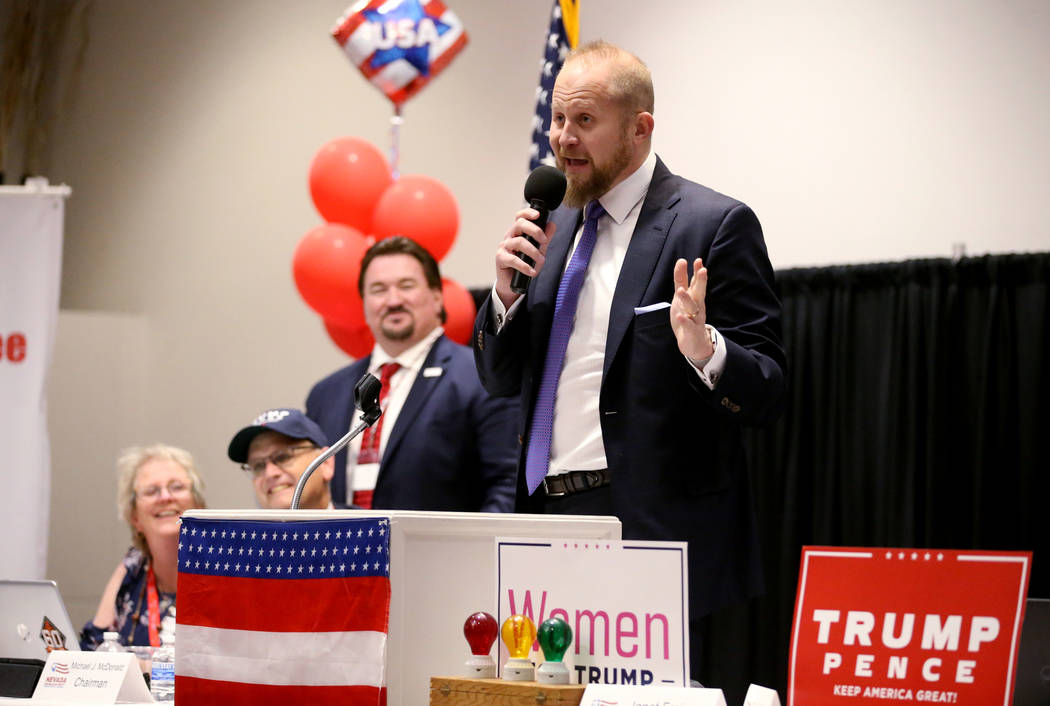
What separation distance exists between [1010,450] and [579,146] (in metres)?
2.03

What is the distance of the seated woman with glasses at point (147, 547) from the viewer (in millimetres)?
2936

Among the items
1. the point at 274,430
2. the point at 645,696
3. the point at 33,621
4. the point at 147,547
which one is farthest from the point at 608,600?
the point at 147,547

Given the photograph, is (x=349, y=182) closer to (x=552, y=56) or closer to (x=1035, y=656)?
(x=552, y=56)

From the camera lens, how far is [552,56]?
344 cm

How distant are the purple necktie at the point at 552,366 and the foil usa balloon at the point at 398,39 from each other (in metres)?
1.98

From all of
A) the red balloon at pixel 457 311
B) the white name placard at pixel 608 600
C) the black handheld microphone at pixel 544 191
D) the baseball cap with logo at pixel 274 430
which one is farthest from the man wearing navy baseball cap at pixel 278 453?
the white name placard at pixel 608 600

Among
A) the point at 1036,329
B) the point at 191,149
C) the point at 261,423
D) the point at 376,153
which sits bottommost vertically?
the point at 261,423

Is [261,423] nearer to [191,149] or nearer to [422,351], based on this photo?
[422,351]

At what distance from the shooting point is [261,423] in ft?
8.85

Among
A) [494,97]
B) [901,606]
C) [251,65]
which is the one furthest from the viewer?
[251,65]

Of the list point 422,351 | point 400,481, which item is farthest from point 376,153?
point 400,481

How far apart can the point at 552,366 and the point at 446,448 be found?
1.12m

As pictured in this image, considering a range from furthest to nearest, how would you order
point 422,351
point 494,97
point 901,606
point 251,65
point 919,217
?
point 251,65 < point 494,97 < point 919,217 < point 422,351 < point 901,606

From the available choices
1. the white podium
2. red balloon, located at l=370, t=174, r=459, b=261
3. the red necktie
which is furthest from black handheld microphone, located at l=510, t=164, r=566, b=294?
red balloon, located at l=370, t=174, r=459, b=261
